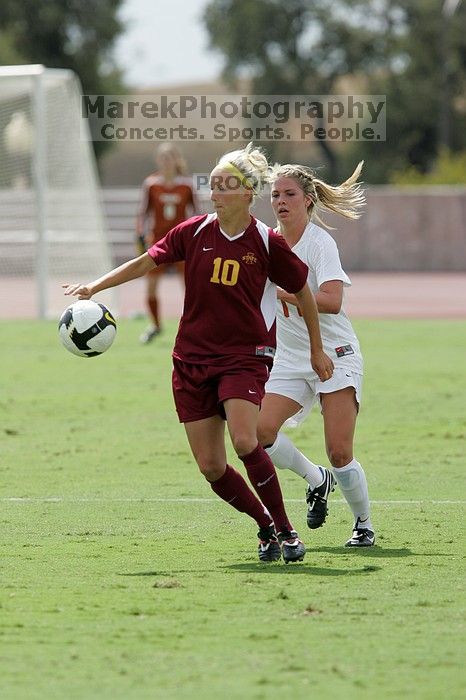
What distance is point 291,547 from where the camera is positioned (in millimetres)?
6938

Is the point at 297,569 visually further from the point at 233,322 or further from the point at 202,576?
the point at 233,322

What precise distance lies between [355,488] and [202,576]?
118 cm

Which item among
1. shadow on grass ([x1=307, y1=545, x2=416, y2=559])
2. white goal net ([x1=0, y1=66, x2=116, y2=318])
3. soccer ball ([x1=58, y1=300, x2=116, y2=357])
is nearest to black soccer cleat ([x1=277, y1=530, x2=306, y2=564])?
shadow on grass ([x1=307, y1=545, x2=416, y2=559])

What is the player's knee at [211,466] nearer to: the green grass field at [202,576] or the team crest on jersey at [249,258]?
the green grass field at [202,576]

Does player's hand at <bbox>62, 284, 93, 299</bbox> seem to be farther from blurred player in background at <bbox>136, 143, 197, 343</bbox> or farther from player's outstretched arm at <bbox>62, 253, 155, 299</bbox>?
blurred player in background at <bbox>136, 143, 197, 343</bbox>

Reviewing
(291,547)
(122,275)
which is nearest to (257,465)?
(291,547)

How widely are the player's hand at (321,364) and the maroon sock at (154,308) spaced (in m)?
11.6

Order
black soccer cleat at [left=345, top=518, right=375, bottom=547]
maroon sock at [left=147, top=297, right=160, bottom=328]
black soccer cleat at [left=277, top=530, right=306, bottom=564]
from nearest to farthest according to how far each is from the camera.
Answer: black soccer cleat at [left=277, top=530, right=306, bottom=564], black soccer cleat at [left=345, top=518, right=375, bottom=547], maroon sock at [left=147, top=297, right=160, bottom=328]

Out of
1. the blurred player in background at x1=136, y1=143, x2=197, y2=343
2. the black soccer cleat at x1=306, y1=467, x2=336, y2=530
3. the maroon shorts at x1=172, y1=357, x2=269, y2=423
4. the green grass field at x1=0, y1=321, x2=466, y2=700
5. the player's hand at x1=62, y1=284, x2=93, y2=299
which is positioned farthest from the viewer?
the blurred player in background at x1=136, y1=143, x2=197, y2=343

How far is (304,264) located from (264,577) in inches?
59.3

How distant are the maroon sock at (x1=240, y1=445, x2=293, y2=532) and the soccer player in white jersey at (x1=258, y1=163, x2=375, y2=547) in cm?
55

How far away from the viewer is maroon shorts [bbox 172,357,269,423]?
6.83m

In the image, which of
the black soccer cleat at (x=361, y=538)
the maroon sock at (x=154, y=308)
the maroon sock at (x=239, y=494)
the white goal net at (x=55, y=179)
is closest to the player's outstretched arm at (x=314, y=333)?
the maroon sock at (x=239, y=494)

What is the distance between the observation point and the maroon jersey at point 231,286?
6.85 meters
